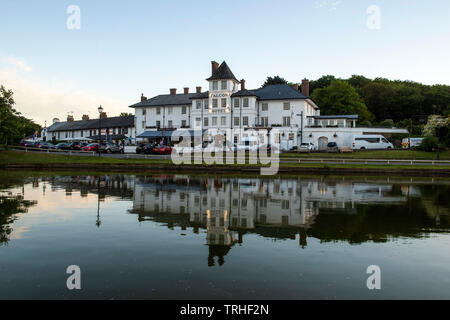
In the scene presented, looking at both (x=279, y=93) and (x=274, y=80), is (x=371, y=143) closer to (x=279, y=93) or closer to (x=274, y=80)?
(x=279, y=93)

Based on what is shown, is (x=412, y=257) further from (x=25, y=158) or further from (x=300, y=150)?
(x=25, y=158)

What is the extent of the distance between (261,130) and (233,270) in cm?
5288

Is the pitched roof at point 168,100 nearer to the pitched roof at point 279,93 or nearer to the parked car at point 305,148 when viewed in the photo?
the pitched roof at point 279,93

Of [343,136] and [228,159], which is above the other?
[343,136]

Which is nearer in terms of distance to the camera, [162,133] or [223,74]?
[223,74]

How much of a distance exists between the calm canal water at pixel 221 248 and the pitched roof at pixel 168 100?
5122 cm

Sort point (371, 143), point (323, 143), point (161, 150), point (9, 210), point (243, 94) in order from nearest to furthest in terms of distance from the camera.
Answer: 1. point (9, 210)
2. point (161, 150)
3. point (371, 143)
4. point (323, 143)
5. point (243, 94)

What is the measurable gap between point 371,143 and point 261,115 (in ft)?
63.2

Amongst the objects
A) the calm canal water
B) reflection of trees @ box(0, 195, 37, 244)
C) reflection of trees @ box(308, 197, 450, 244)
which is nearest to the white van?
the calm canal water

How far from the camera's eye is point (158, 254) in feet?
29.9

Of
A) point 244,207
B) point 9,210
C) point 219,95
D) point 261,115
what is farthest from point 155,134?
point 244,207

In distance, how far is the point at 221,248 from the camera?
974 cm

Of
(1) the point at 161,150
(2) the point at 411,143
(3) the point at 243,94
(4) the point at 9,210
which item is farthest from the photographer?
(3) the point at 243,94
